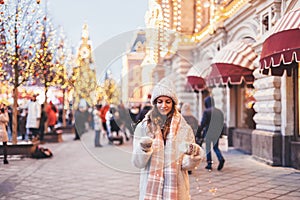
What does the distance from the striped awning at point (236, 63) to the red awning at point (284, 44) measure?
3.54 metres

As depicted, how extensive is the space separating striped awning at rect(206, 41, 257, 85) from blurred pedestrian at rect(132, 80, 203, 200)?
29.3 ft

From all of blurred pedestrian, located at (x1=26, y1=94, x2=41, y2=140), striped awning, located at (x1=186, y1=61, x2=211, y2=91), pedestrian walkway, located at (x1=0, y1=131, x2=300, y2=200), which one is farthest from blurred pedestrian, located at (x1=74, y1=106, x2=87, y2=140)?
striped awning, located at (x1=186, y1=61, x2=211, y2=91)

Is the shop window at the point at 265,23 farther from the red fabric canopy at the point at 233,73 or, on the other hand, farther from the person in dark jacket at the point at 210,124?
the person in dark jacket at the point at 210,124

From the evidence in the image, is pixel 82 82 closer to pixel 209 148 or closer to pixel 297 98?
pixel 209 148

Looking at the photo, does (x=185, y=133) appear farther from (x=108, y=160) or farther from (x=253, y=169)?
(x=108, y=160)

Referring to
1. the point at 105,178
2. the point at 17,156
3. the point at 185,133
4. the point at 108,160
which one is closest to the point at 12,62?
the point at 17,156

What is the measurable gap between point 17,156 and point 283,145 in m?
7.23

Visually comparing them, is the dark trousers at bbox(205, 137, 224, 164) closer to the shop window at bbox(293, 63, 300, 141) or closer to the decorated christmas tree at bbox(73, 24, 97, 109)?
the shop window at bbox(293, 63, 300, 141)

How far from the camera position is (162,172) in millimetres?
3621

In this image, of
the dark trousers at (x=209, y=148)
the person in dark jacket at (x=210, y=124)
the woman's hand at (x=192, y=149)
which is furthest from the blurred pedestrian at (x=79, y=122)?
the woman's hand at (x=192, y=149)

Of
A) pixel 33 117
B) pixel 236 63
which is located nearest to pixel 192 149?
pixel 236 63

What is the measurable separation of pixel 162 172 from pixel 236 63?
928 cm

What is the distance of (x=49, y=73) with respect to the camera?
58.6ft

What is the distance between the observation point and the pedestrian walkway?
709 cm
